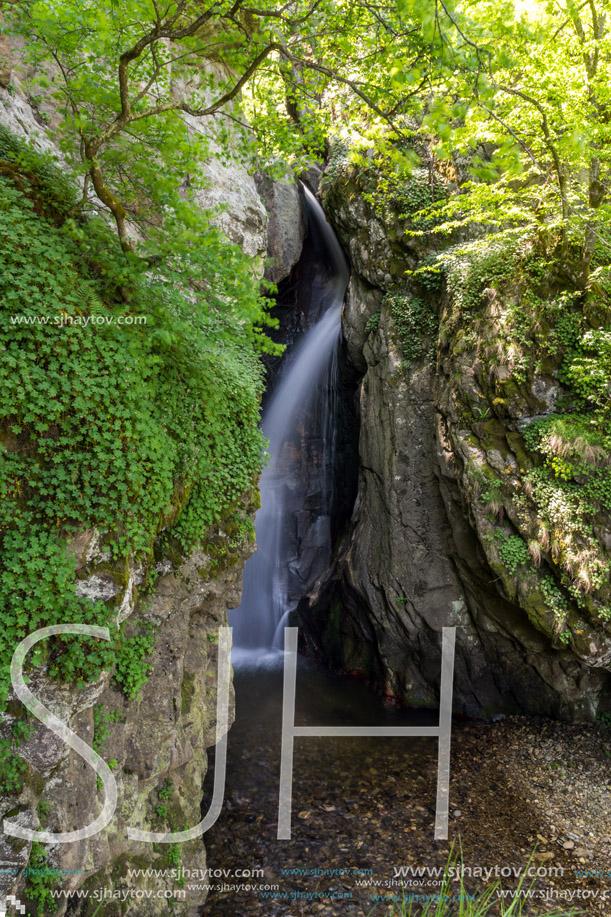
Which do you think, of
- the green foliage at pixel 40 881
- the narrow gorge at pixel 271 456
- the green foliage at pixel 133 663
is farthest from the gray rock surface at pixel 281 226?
the green foliage at pixel 40 881

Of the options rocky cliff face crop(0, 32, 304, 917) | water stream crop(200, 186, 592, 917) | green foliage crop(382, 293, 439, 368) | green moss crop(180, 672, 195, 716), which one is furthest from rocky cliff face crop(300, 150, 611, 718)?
green moss crop(180, 672, 195, 716)

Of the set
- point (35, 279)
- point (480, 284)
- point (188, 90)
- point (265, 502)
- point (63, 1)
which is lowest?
point (265, 502)

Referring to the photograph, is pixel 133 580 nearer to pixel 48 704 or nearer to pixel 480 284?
pixel 48 704

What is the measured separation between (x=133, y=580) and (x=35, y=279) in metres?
2.64

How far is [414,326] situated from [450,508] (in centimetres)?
373

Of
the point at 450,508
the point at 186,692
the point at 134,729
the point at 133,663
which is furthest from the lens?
the point at 450,508

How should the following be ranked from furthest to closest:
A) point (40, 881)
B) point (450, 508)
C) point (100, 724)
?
1. point (450, 508)
2. point (100, 724)
3. point (40, 881)

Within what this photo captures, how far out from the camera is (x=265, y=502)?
13.8 meters

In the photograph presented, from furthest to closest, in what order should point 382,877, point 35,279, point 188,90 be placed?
point 188,90
point 382,877
point 35,279

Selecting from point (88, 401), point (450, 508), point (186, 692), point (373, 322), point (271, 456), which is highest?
point (373, 322)

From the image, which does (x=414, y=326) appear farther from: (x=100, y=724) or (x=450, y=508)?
(x=100, y=724)

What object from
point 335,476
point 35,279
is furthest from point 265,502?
point 35,279

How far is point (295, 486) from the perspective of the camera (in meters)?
13.7

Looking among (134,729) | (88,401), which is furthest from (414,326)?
(134,729)
